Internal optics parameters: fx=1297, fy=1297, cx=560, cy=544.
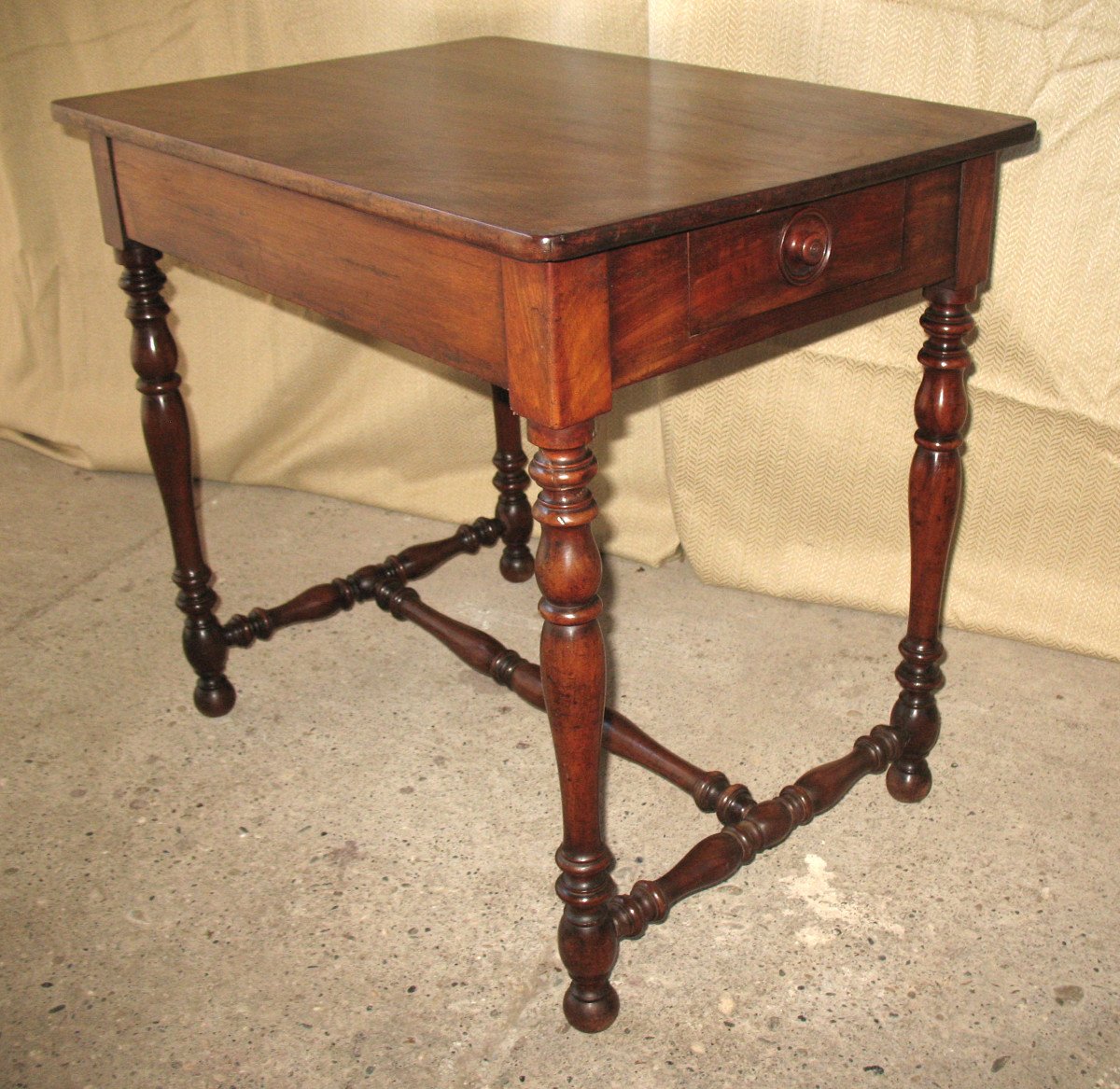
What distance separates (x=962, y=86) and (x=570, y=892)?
116 cm

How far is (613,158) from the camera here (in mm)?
1202

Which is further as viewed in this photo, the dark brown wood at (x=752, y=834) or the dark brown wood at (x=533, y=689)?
the dark brown wood at (x=533, y=689)

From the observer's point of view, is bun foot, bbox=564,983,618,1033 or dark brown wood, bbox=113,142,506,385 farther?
bun foot, bbox=564,983,618,1033

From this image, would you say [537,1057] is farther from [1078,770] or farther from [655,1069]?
[1078,770]

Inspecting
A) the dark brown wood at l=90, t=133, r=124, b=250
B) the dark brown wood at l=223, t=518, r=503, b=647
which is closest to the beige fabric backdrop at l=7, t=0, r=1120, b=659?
the dark brown wood at l=223, t=518, r=503, b=647

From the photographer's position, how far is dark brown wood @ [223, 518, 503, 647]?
190cm

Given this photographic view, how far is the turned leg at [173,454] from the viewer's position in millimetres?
1636

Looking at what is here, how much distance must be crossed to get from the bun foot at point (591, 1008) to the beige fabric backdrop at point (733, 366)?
904 millimetres

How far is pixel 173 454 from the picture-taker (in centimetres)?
172

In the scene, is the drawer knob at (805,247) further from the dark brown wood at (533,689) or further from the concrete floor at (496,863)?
the concrete floor at (496,863)

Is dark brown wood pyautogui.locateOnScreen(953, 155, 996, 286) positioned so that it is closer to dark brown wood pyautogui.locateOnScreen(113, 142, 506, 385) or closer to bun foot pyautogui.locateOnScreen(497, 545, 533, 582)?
dark brown wood pyautogui.locateOnScreen(113, 142, 506, 385)

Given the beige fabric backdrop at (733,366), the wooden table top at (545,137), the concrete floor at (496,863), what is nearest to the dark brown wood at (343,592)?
the concrete floor at (496,863)

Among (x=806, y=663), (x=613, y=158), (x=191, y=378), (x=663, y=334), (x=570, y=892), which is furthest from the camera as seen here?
(x=191, y=378)

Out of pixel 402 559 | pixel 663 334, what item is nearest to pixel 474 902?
pixel 402 559
